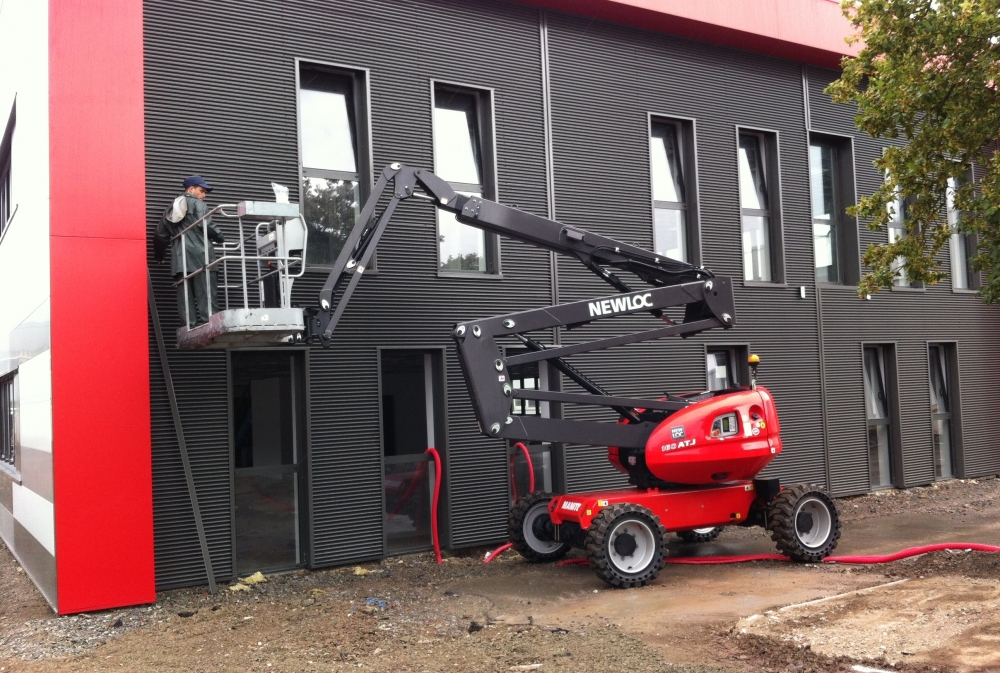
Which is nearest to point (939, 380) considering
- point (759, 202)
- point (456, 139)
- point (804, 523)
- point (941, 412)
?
point (941, 412)

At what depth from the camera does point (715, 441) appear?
9859 mm

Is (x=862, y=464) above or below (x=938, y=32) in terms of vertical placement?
below

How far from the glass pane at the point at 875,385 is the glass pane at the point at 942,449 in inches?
48.4

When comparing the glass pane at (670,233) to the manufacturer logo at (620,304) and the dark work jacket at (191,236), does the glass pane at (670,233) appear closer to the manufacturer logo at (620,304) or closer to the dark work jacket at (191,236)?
the manufacturer logo at (620,304)

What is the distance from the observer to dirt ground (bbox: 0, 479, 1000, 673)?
6688 mm

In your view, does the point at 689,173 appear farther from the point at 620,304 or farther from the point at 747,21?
the point at 620,304

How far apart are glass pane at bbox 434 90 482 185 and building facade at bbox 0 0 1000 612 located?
4 cm

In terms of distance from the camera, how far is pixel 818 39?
47.7ft

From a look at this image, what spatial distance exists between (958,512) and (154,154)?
1124cm

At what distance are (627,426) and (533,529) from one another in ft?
5.15

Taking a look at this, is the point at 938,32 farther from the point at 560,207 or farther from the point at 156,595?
the point at 156,595

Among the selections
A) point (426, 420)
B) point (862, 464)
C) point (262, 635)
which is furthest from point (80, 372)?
point (862, 464)

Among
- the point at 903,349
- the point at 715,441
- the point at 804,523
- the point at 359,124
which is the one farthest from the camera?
the point at 903,349

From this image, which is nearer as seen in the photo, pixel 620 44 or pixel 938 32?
pixel 938 32
